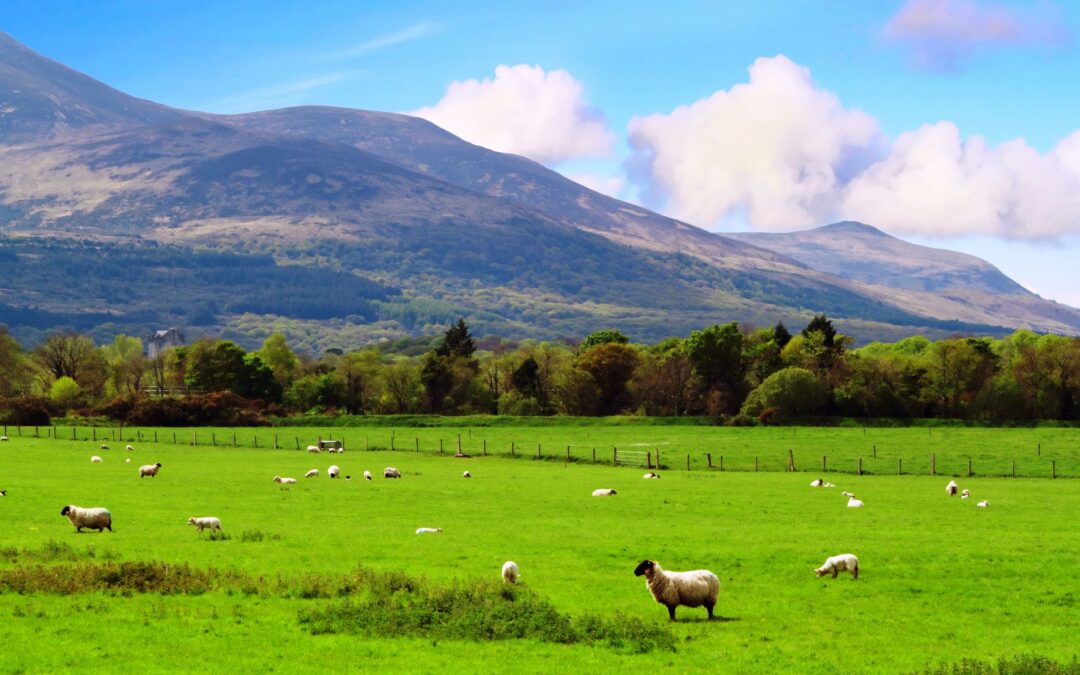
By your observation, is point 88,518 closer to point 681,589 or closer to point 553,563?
point 553,563

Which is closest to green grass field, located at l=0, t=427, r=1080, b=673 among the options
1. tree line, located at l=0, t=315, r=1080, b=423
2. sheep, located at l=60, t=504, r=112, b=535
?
sheep, located at l=60, t=504, r=112, b=535

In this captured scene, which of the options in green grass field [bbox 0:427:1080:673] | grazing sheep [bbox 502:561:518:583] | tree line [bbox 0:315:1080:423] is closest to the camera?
green grass field [bbox 0:427:1080:673]

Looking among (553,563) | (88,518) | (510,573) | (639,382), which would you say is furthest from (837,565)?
(639,382)

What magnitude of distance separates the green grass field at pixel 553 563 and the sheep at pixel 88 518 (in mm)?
725

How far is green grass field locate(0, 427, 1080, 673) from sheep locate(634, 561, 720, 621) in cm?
46

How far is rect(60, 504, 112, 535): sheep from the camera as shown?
117ft

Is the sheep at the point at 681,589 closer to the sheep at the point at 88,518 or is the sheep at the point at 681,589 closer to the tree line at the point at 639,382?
the sheep at the point at 88,518

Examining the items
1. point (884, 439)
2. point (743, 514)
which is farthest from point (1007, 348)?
point (743, 514)

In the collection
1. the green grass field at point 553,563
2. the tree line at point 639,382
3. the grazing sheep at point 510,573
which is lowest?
the green grass field at point 553,563

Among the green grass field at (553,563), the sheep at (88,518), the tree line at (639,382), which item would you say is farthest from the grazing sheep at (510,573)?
the tree line at (639,382)

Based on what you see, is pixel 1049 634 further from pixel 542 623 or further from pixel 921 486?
pixel 921 486

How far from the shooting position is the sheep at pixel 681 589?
24.5 meters

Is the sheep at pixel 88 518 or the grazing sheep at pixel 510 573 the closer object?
the grazing sheep at pixel 510 573

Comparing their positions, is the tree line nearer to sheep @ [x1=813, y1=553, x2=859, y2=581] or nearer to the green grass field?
the green grass field
